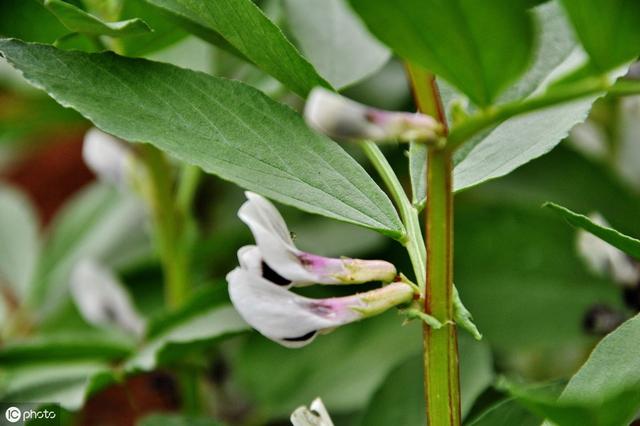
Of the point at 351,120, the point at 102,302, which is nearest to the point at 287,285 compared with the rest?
the point at 351,120

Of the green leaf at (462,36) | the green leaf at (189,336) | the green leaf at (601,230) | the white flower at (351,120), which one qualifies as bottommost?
the green leaf at (601,230)

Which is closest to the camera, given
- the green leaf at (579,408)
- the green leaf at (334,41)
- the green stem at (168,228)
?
the green leaf at (579,408)

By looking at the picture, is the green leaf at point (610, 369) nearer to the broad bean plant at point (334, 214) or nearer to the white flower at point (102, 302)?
the broad bean plant at point (334, 214)

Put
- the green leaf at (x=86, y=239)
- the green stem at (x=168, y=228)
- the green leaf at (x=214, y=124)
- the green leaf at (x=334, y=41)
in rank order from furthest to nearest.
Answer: the green leaf at (x=86, y=239) < the green stem at (x=168, y=228) < the green leaf at (x=334, y=41) < the green leaf at (x=214, y=124)

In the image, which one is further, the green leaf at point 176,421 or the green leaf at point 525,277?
the green leaf at point 525,277

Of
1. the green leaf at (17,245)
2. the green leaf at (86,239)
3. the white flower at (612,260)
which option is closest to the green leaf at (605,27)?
the white flower at (612,260)

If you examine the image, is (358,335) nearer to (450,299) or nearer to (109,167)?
(109,167)

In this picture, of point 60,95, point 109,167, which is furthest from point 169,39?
point 109,167
